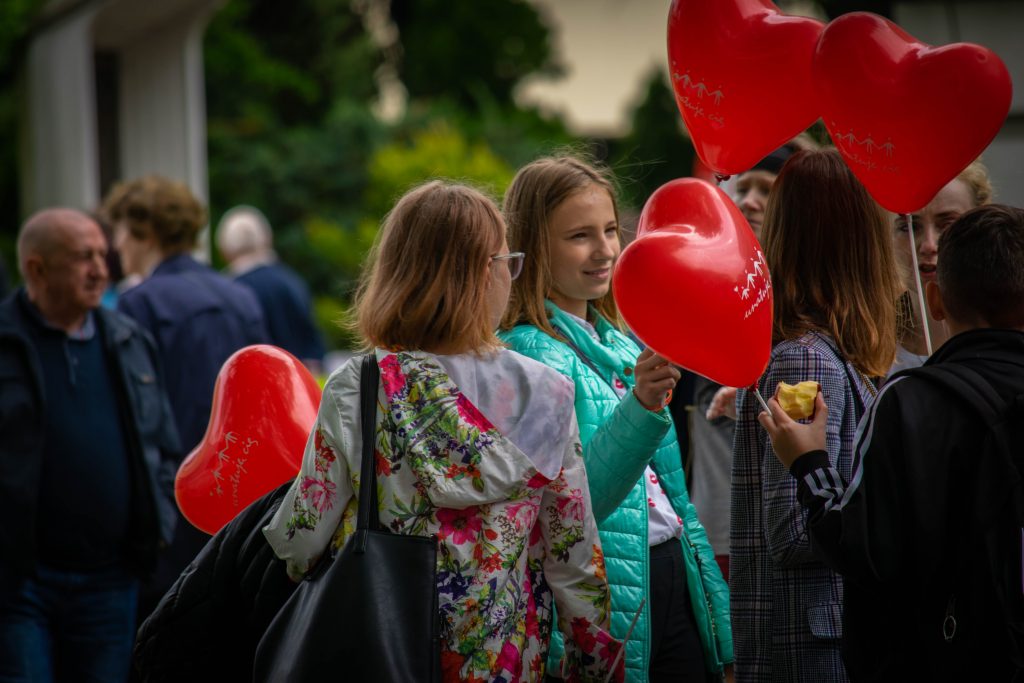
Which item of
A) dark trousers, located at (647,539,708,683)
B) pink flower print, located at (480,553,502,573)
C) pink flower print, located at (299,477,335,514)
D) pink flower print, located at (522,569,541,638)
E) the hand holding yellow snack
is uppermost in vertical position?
the hand holding yellow snack

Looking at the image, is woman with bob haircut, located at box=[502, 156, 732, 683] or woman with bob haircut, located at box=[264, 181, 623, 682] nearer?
woman with bob haircut, located at box=[264, 181, 623, 682]

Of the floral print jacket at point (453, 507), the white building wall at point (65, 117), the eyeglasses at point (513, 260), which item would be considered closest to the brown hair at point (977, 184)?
the eyeglasses at point (513, 260)

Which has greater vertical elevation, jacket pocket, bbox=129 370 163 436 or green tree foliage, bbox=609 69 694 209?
green tree foliage, bbox=609 69 694 209

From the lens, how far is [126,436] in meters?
4.21

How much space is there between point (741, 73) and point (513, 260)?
2.31 feet

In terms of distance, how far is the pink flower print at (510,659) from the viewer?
95.6 inches

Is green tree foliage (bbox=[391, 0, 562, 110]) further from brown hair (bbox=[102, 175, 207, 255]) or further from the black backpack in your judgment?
the black backpack

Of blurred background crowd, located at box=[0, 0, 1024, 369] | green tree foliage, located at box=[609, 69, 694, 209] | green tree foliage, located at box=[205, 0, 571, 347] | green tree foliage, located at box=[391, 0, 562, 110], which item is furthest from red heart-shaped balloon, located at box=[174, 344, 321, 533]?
green tree foliage, located at box=[391, 0, 562, 110]

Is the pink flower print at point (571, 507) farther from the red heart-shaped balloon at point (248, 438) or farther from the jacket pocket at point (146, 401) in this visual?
the jacket pocket at point (146, 401)

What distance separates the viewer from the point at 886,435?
2270 millimetres

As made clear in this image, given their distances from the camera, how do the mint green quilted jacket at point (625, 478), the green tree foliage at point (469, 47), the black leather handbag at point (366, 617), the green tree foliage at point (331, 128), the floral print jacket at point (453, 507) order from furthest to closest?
the green tree foliage at point (469, 47) → the green tree foliage at point (331, 128) → the mint green quilted jacket at point (625, 478) → the floral print jacket at point (453, 507) → the black leather handbag at point (366, 617)

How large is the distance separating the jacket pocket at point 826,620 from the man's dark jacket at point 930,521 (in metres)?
0.37

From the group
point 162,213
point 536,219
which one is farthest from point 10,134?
point 536,219

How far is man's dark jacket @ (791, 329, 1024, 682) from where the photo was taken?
7.17ft
